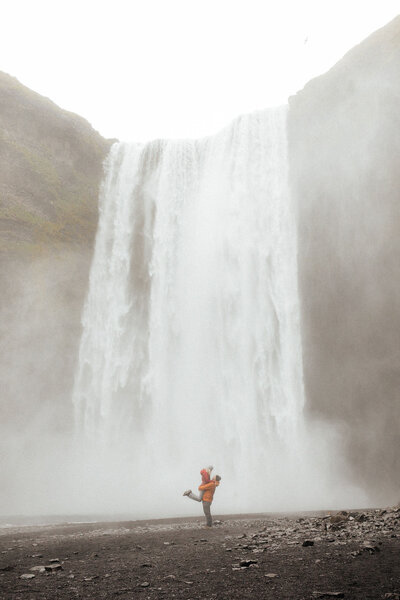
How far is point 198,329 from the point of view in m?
26.4

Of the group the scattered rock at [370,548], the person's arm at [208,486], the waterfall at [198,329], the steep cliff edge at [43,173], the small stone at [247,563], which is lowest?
the small stone at [247,563]

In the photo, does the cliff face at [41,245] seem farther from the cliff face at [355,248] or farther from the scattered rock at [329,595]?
the scattered rock at [329,595]

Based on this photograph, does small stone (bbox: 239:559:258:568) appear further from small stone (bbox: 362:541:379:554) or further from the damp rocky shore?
small stone (bbox: 362:541:379:554)

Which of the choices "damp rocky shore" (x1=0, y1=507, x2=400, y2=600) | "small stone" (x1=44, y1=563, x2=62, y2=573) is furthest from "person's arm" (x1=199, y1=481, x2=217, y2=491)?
"small stone" (x1=44, y1=563, x2=62, y2=573)

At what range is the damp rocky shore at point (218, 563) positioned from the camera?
451 centimetres

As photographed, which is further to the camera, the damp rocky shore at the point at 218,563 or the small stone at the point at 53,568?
the small stone at the point at 53,568

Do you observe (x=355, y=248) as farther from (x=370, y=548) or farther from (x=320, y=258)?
(x=370, y=548)

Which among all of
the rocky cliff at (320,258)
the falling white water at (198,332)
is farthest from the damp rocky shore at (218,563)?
the rocky cliff at (320,258)

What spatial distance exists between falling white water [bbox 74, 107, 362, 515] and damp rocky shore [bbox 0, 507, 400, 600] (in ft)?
34.5

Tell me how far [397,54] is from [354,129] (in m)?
4.37

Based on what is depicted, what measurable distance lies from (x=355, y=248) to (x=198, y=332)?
9.97 m

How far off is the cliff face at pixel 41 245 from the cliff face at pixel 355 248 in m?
14.1

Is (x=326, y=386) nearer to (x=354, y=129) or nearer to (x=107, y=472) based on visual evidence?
(x=107, y=472)

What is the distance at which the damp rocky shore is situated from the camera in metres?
4.51
